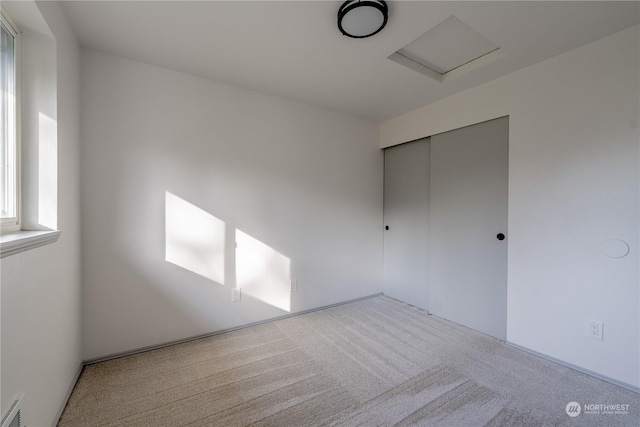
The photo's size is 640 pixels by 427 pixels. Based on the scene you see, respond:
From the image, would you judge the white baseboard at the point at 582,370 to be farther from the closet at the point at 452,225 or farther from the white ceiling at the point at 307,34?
the white ceiling at the point at 307,34

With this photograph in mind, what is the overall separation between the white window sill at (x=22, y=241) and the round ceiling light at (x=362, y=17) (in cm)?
192

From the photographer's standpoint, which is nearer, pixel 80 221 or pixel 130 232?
pixel 80 221

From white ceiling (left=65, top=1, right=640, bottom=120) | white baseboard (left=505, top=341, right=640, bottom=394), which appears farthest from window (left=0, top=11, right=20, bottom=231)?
white baseboard (left=505, top=341, right=640, bottom=394)

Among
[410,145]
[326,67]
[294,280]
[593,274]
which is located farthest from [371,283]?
[326,67]

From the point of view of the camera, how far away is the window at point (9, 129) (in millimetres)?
1271

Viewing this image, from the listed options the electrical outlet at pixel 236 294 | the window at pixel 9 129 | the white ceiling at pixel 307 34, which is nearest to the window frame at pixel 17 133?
the window at pixel 9 129

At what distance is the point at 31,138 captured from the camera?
1429mm

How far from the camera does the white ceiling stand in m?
1.61

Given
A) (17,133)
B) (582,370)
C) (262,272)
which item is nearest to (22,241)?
(17,133)

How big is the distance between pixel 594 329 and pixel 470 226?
1151mm

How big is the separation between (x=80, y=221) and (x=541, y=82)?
378 cm

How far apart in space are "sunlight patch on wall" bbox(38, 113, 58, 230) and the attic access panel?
231cm

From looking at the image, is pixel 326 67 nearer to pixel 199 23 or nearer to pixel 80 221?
pixel 199 23

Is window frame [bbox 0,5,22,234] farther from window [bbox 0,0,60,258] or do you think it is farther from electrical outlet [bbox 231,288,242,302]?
electrical outlet [bbox 231,288,242,302]
